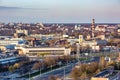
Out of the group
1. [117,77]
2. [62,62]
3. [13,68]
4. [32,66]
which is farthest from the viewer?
[62,62]

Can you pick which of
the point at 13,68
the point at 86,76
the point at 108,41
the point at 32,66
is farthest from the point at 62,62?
the point at 108,41

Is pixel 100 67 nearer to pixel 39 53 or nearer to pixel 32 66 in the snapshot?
pixel 32 66

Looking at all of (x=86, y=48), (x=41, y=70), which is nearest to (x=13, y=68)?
(x=41, y=70)

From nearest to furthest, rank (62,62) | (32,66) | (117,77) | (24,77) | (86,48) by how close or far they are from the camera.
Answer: (117,77), (24,77), (32,66), (62,62), (86,48)

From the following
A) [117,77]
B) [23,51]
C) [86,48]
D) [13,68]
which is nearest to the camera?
[117,77]

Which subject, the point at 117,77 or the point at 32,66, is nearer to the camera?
the point at 117,77

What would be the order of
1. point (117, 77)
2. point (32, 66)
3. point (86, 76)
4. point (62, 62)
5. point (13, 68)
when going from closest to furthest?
point (117, 77)
point (86, 76)
point (13, 68)
point (32, 66)
point (62, 62)

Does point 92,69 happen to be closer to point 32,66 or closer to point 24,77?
point 24,77

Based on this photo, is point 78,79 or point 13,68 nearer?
point 78,79
